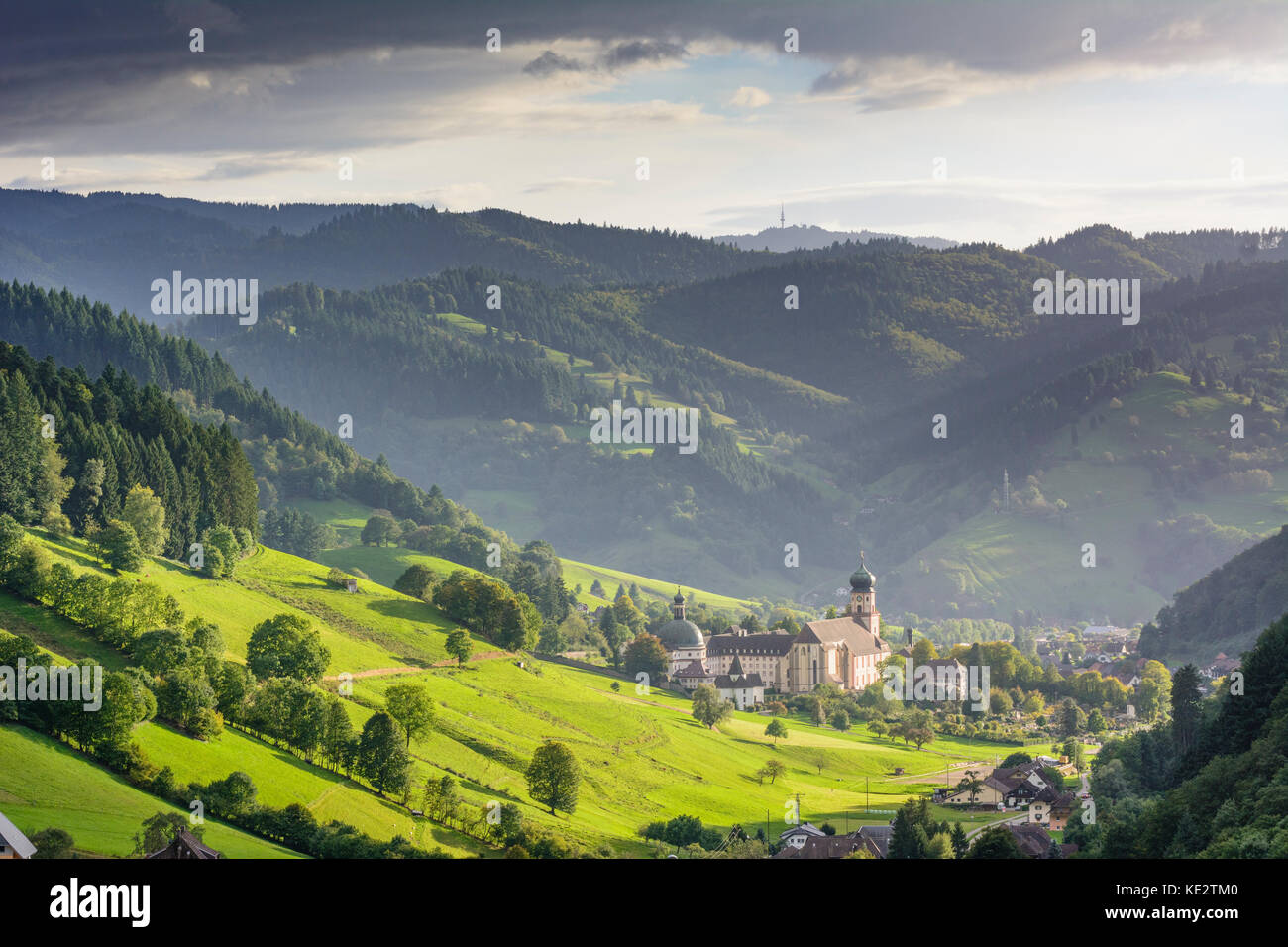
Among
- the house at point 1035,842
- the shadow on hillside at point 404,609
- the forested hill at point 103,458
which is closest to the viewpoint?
the house at point 1035,842

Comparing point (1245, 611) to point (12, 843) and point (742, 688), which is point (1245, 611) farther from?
point (12, 843)

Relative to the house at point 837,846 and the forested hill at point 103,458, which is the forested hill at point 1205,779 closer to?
the house at point 837,846

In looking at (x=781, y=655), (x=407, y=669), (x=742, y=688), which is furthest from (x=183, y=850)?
(x=781, y=655)

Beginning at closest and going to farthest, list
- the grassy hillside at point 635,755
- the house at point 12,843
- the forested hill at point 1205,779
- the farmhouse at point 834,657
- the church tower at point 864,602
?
the house at point 12,843 < the forested hill at point 1205,779 < the grassy hillside at point 635,755 < the farmhouse at point 834,657 < the church tower at point 864,602

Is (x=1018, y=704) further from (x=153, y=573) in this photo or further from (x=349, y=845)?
(x=349, y=845)

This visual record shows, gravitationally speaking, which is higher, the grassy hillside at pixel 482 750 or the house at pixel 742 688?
the grassy hillside at pixel 482 750

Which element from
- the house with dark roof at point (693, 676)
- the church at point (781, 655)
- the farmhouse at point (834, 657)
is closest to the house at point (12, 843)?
the house with dark roof at point (693, 676)
